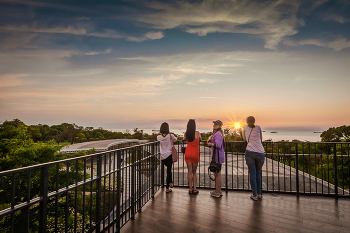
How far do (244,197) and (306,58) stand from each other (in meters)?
12.2

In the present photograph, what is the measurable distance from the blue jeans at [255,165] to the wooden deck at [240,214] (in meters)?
0.37

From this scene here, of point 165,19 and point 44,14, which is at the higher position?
point 44,14

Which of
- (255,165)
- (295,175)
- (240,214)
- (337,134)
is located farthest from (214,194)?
(337,134)

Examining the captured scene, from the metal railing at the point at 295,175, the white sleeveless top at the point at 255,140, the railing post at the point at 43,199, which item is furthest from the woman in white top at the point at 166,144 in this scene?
the railing post at the point at 43,199

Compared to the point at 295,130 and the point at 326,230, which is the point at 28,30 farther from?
the point at 295,130

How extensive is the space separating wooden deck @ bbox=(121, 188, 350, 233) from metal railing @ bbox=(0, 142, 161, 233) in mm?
411

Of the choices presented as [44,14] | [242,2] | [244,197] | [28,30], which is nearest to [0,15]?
[28,30]

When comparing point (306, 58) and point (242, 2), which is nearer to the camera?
point (242, 2)

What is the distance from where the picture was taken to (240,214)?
13.0 ft

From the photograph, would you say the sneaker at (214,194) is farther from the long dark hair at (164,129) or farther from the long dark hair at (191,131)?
the long dark hair at (164,129)

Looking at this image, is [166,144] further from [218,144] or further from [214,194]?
[214,194]

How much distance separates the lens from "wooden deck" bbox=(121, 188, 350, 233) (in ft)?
11.2

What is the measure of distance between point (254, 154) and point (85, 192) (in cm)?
372

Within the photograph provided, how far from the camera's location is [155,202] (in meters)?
4.61
